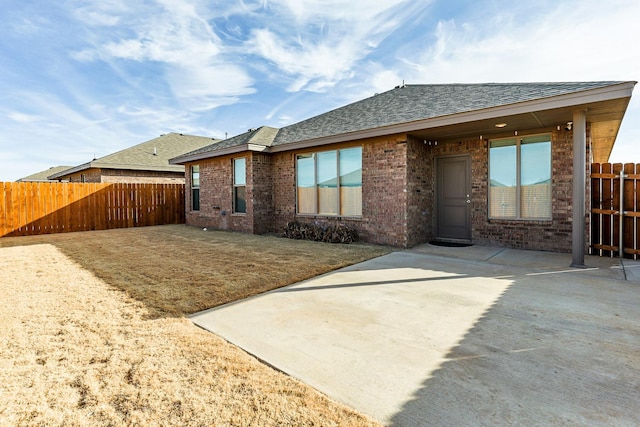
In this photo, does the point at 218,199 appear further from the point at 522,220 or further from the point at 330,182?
the point at 522,220

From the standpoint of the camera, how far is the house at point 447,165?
240 inches

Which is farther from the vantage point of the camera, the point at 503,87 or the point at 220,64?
the point at 220,64

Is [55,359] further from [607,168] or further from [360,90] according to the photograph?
[360,90]

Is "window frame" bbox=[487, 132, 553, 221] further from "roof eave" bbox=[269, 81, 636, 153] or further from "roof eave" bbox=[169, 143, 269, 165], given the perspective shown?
"roof eave" bbox=[169, 143, 269, 165]

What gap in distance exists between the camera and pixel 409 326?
3.25 m

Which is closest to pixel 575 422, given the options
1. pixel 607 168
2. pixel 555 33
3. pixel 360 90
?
pixel 607 168

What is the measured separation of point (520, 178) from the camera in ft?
24.7

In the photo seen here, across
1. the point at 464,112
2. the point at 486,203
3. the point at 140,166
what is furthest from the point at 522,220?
the point at 140,166

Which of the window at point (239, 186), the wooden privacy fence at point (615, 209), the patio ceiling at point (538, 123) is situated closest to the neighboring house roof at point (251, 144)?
the window at point (239, 186)

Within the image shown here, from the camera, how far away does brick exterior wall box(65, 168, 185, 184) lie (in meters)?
16.5

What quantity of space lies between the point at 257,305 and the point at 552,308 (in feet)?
11.3

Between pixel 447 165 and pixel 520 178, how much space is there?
1806 mm

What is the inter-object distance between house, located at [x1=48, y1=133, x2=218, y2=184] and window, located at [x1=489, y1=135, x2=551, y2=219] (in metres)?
16.1

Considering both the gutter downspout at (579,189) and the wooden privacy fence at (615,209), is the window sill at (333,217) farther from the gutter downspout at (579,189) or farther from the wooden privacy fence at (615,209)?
the wooden privacy fence at (615,209)
